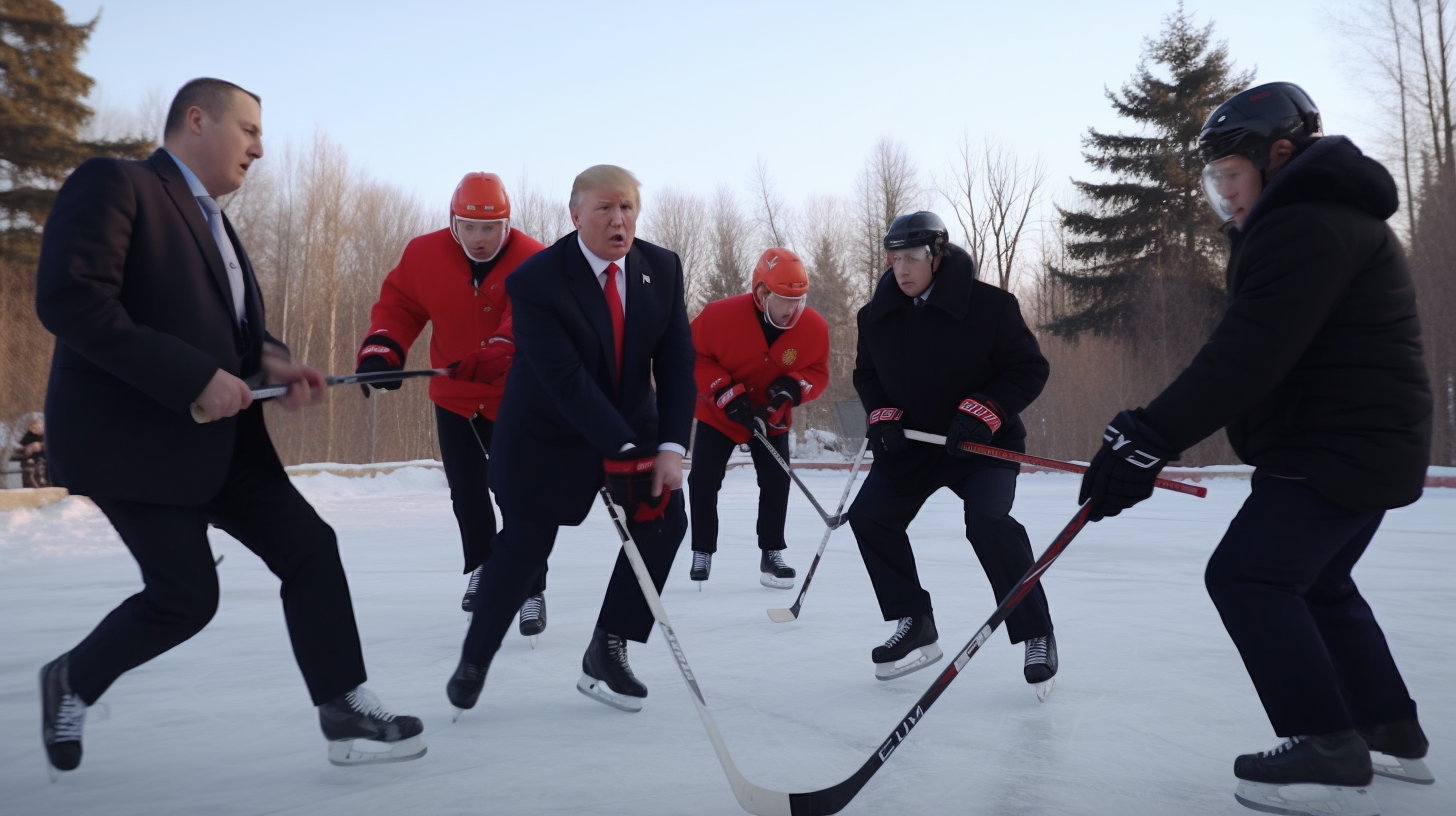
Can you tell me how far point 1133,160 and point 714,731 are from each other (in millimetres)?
24824

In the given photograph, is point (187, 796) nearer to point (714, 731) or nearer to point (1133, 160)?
point (714, 731)

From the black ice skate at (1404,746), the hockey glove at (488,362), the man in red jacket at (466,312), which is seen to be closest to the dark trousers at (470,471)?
the man in red jacket at (466,312)

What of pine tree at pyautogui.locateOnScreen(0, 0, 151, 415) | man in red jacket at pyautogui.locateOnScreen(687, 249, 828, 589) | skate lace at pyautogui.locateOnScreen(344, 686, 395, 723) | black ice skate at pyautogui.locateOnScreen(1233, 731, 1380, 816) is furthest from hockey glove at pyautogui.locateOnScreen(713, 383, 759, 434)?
pine tree at pyautogui.locateOnScreen(0, 0, 151, 415)

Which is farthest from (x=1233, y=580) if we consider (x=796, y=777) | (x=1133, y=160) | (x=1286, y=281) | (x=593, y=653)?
(x=1133, y=160)

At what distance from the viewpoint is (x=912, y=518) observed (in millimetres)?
3676

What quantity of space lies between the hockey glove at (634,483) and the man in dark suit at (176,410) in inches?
30.1

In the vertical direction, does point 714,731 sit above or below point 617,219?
below

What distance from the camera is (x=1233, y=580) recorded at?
2.35 meters

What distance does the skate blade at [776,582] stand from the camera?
5672 millimetres

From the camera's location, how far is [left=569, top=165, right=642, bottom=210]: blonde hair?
10.2 ft

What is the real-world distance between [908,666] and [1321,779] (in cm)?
148

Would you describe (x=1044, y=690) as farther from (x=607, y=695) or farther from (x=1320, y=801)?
(x=607, y=695)

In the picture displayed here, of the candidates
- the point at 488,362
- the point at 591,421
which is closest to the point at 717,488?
the point at 488,362

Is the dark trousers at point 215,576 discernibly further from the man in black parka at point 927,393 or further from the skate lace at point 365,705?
the man in black parka at point 927,393
